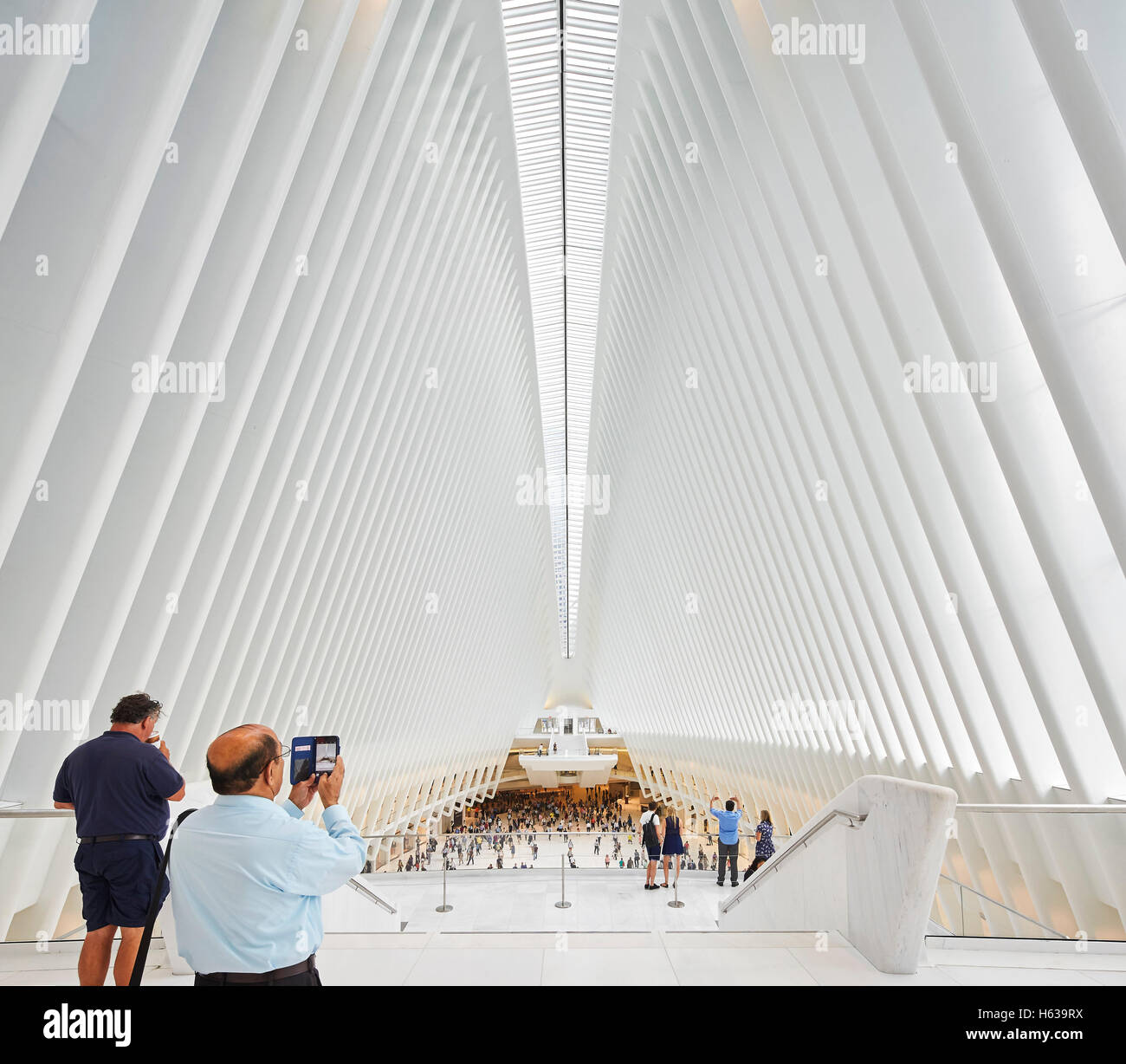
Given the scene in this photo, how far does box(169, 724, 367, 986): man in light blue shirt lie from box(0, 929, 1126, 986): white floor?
160 cm

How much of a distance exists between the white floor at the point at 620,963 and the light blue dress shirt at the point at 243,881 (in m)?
1.63

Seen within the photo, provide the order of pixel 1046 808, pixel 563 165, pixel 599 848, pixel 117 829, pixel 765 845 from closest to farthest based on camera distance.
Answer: pixel 117 829 < pixel 1046 808 < pixel 599 848 < pixel 765 845 < pixel 563 165

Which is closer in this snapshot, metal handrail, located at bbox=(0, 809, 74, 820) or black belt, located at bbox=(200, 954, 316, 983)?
black belt, located at bbox=(200, 954, 316, 983)

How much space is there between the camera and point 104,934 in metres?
3.58

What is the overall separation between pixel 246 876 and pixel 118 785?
5.48ft

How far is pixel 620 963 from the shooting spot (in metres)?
4.03

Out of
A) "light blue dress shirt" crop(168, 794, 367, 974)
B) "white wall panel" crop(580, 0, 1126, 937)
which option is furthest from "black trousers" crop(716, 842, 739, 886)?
"light blue dress shirt" crop(168, 794, 367, 974)

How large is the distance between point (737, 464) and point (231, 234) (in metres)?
9.43

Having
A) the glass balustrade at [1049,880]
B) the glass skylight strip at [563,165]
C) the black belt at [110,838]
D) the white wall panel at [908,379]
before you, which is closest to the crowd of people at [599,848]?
the white wall panel at [908,379]

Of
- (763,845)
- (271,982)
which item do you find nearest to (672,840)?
(763,845)

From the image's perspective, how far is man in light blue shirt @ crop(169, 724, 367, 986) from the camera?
229 cm

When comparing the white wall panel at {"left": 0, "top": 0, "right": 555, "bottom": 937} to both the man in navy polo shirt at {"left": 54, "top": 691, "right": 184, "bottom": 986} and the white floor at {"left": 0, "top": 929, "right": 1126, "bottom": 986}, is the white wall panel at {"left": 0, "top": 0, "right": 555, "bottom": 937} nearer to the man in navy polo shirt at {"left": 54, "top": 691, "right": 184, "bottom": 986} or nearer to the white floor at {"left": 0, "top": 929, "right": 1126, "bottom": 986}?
the man in navy polo shirt at {"left": 54, "top": 691, "right": 184, "bottom": 986}

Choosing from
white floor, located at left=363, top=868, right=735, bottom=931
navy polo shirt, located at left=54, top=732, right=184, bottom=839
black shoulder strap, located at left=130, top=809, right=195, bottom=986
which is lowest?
white floor, located at left=363, top=868, right=735, bottom=931

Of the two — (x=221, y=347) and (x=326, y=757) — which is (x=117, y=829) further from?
(x=221, y=347)
